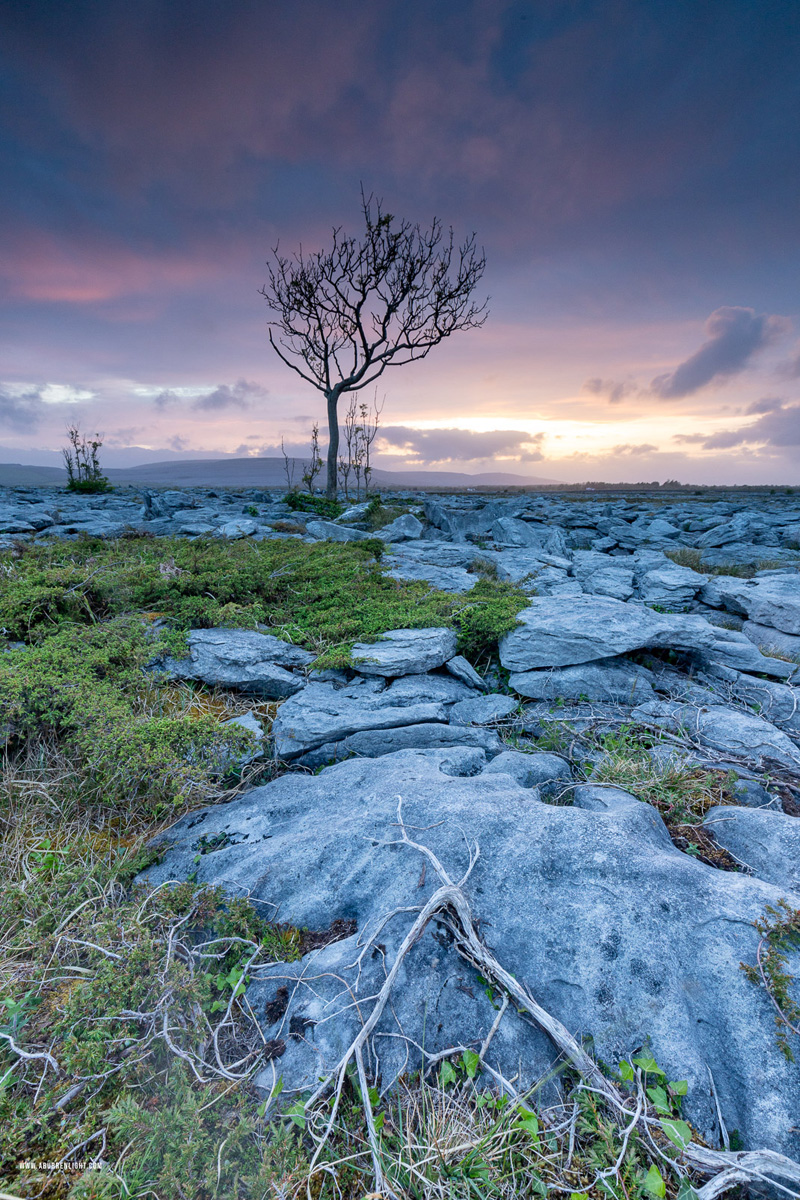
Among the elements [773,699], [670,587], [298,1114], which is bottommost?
[298,1114]

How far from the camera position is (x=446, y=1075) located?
1.89 metres

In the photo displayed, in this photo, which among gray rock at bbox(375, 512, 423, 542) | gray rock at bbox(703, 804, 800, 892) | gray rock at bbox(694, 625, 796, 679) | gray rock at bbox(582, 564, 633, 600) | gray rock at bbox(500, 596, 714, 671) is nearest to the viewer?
gray rock at bbox(703, 804, 800, 892)

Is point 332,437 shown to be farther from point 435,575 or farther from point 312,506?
point 435,575

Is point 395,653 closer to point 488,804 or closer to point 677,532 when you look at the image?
point 488,804

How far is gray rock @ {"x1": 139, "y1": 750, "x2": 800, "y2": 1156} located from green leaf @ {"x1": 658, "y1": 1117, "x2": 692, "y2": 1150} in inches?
4.9

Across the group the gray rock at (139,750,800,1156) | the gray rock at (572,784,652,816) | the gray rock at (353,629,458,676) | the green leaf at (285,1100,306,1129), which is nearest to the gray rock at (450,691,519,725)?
the gray rock at (353,629,458,676)

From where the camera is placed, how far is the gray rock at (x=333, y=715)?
13.0ft

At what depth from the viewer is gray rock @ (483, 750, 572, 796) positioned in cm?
355

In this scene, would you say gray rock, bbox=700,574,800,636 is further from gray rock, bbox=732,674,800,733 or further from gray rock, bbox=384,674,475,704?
gray rock, bbox=384,674,475,704

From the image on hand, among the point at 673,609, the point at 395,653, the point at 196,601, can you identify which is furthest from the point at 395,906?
the point at 673,609

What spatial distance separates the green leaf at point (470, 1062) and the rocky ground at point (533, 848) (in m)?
0.06

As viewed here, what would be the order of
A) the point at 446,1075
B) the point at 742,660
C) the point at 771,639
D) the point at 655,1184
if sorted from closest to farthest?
1. the point at 655,1184
2. the point at 446,1075
3. the point at 742,660
4. the point at 771,639

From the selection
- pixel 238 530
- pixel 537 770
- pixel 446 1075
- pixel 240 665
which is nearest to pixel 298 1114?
pixel 446 1075

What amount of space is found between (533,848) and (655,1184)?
115 cm
